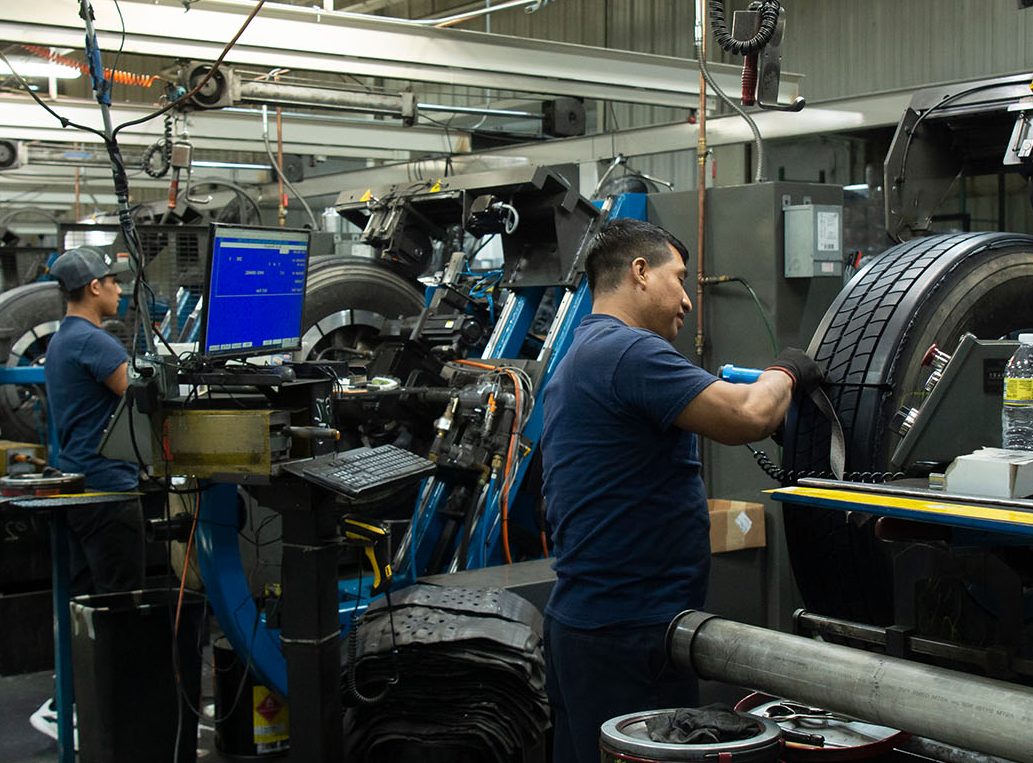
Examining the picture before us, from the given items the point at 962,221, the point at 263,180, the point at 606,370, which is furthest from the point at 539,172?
the point at 263,180

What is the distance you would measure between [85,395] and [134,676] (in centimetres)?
114

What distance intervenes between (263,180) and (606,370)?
8543mm

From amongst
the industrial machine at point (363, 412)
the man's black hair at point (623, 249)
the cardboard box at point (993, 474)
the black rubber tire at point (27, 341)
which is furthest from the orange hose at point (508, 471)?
the black rubber tire at point (27, 341)

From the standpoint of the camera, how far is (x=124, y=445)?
11.5ft

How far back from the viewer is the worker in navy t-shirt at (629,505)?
2451mm

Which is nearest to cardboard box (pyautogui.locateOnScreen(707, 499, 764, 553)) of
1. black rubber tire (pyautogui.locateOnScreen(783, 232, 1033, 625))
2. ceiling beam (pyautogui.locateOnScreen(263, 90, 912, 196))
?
black rubber tire (pyautogui.locateOnScreen(783, 232, 1033, 625))

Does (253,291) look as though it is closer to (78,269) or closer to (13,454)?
(78,269)

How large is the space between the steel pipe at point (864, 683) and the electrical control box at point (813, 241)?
91.8 inches

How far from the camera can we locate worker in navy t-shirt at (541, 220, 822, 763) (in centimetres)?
245

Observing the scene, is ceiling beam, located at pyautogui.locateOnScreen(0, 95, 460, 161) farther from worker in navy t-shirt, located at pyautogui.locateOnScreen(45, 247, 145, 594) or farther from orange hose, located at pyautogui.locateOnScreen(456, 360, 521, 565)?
orange hose, located at pyautogui.locateOnScreen(456, 360, 521, 565)

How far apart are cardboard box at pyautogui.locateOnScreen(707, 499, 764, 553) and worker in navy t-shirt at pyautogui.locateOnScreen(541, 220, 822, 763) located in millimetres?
1849

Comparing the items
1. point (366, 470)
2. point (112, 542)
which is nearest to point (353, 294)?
point (112, 542)

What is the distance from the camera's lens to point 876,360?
9.61 feet

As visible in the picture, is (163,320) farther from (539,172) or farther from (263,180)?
(263,180)
